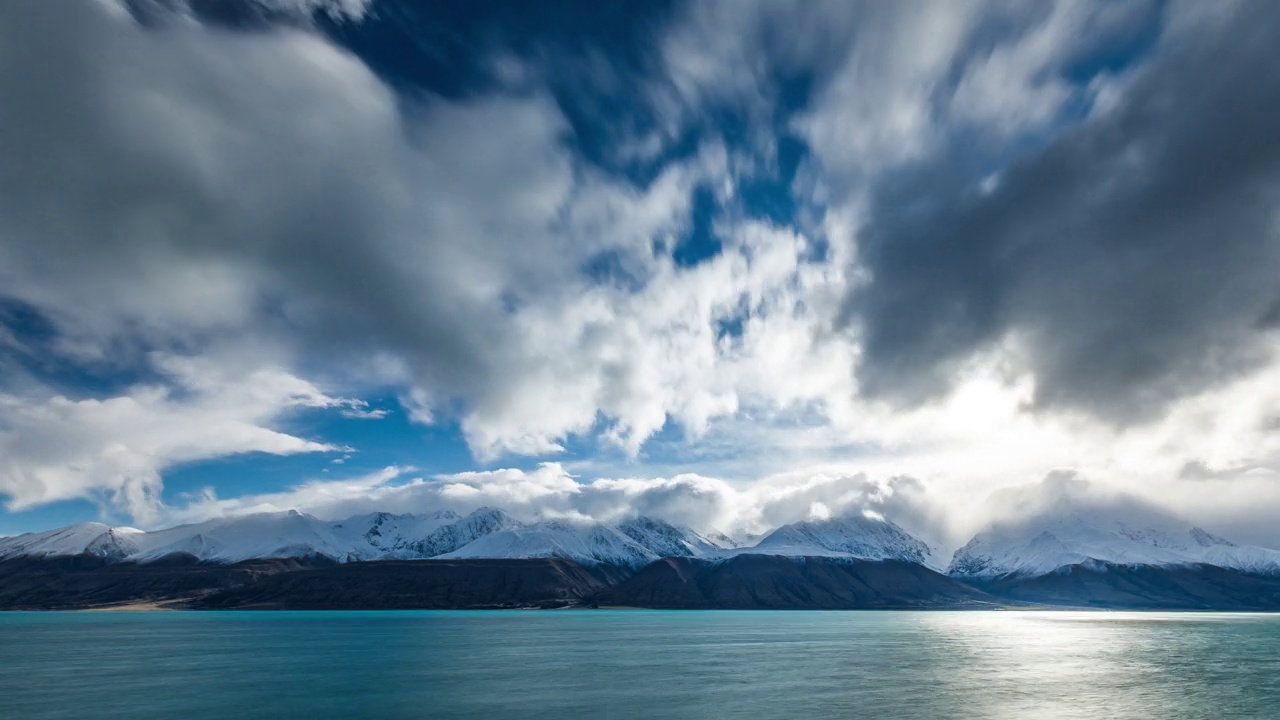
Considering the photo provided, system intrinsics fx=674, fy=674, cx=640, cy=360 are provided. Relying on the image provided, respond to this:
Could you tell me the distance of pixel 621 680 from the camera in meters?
92.4

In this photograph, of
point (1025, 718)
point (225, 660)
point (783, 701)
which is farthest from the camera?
point (225, 660)

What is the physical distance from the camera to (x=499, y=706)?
70125 mm

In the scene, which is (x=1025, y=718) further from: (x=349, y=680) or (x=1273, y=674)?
(x=349, y=680)

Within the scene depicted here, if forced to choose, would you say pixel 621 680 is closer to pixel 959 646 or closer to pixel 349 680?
pixel 349 680

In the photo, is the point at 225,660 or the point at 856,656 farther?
the point at 856,656

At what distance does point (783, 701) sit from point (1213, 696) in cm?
5374

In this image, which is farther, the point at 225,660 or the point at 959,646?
the point at 959,646

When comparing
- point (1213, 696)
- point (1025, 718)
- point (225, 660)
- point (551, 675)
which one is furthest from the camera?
point (225, 660)

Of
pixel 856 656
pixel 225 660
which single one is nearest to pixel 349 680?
pixel 225 660

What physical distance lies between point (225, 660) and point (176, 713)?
60.2 m

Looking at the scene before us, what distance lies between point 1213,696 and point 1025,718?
113 ft

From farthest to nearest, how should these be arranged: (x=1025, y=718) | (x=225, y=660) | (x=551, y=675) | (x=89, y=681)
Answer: (x=225, y=660) → (x=551, y=675) → (x=89, y=681) → (x=1025, y=718)

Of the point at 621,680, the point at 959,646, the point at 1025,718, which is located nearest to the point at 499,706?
the point at 621,680

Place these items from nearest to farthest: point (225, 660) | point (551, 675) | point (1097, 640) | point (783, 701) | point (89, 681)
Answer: point (783, 701)
point (89, 681)
point (551, 675)
point (225, 660)
point (1097, 640)
